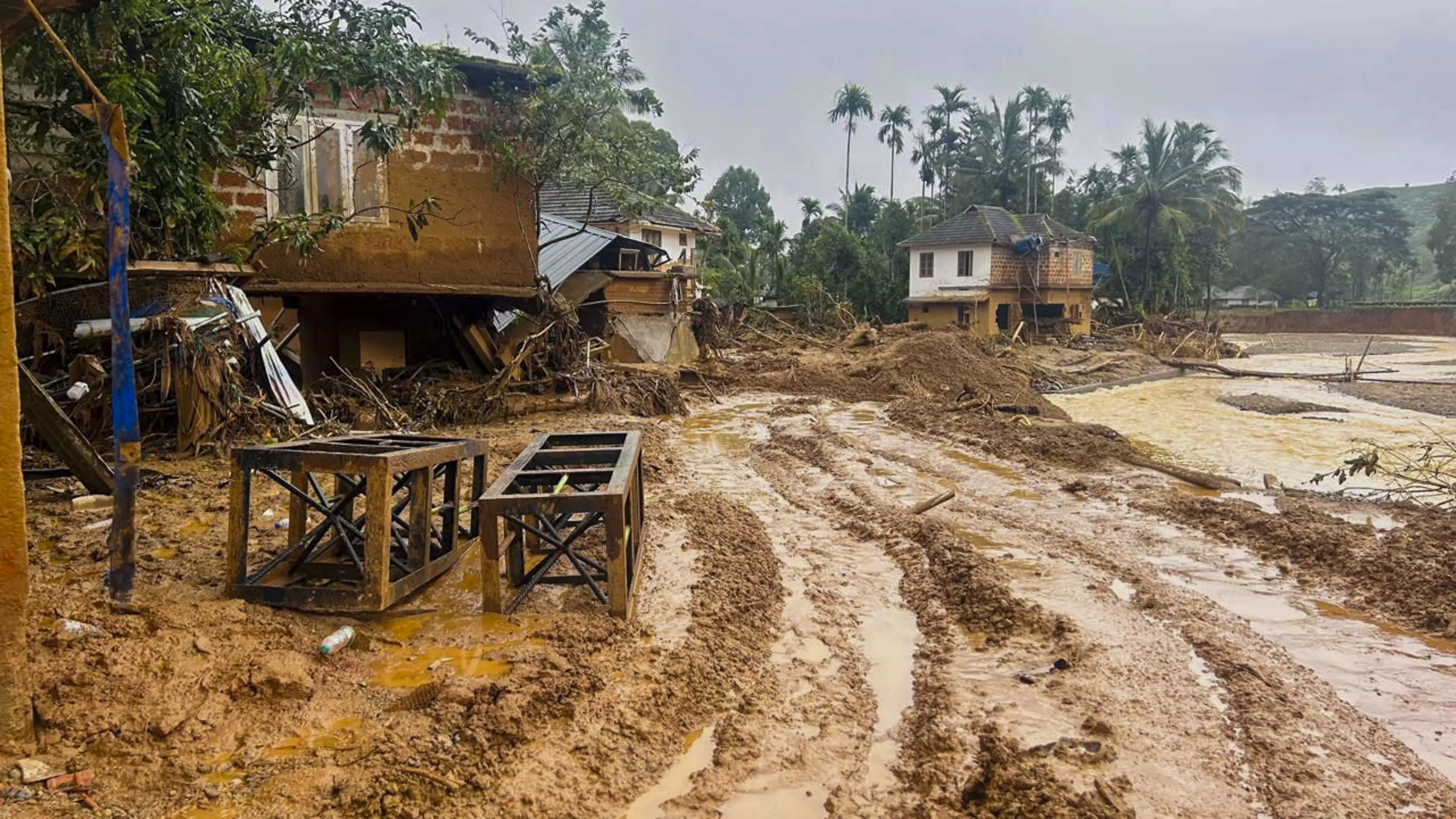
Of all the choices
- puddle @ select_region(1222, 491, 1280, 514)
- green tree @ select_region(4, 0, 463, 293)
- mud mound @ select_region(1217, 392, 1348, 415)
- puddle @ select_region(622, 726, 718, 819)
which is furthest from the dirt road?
mud mound @ select_region(1217, 392, 1348, 415)

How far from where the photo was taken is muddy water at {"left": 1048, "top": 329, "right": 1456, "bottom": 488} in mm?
12852

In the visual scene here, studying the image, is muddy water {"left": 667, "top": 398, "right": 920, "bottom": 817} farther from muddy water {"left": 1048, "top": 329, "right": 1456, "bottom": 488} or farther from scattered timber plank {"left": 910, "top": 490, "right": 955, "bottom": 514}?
muddy water {"left": 1048, "top": 329, "right": 1456, "bottom": 488}

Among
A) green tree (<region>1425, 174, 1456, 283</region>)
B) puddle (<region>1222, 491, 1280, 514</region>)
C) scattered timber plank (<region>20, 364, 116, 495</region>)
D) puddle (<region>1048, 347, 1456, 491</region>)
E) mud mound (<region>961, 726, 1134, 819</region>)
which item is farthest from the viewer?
green tree (<region>1425, 174, 1456, 283</region>)

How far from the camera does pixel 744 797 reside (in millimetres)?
3566

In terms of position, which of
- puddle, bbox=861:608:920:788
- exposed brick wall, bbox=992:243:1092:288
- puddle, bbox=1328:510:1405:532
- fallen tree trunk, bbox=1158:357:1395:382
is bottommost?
puddle, bbox=861:608:920:788

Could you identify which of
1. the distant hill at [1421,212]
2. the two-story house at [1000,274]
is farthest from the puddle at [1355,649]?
the distant hill at [1421,212]

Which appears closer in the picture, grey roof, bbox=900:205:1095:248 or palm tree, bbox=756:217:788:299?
grey roof, bbox=900:205:1095:248

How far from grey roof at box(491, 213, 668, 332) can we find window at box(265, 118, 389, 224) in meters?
2.78

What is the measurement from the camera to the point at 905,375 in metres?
20.6

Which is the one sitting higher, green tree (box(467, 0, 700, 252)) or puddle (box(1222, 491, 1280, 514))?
green tree (box(467, 0, 700, 252))

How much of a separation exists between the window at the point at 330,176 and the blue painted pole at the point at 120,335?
7.81 metres

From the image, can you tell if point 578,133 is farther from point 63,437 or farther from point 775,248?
point 775,248

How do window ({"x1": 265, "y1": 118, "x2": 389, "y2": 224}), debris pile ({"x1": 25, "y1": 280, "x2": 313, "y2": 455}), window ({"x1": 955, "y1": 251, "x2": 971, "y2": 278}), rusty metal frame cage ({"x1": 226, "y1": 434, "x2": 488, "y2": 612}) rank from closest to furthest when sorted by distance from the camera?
1. rusty metal frame cage ({"x1": 226, "y1": 434, "x2": 488, "y2": 612})
2. debris pile ({"x1": 25, "y1": 280, "x2": 313, "y2": 455})
3. window ({"x1": 265, "y1": 118, "x2": 389, "y2": 224})
4. window ({"x1": 955, "y1": 251, "x2": 971, "y2": 278})

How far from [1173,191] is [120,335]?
4863 centimetres
